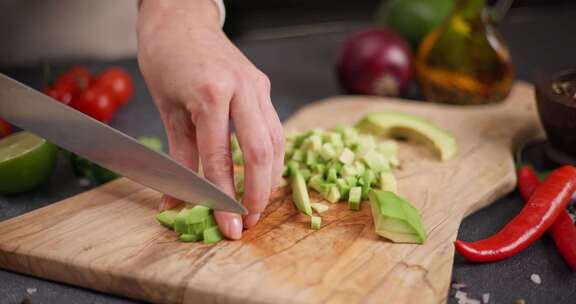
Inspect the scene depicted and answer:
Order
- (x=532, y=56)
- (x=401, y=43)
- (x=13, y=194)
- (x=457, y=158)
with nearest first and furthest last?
(x=13, y=194) → (x=457, y=158) → (x=401, y=43) → (x=532, y=56)

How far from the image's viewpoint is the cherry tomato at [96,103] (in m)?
2.21

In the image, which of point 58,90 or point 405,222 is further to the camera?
point 58,90

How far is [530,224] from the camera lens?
59.9 inches

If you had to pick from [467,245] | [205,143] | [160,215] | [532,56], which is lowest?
[532,56]

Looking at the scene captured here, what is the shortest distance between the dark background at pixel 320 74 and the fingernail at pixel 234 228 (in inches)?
10.3

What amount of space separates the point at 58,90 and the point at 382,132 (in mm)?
1127

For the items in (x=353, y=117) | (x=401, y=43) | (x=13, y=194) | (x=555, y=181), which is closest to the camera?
(x=555, y=181)

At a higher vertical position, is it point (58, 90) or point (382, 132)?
point (58, 90)

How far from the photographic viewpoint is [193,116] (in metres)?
1.43

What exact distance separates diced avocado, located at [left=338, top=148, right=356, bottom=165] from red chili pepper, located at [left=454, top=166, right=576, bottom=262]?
39 cm

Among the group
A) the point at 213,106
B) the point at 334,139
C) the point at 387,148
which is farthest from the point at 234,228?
the point at 387,148

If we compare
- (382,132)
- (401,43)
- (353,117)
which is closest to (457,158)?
(382,132)

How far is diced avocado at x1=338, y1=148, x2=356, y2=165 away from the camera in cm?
170

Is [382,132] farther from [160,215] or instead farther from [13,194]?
[13,194]
